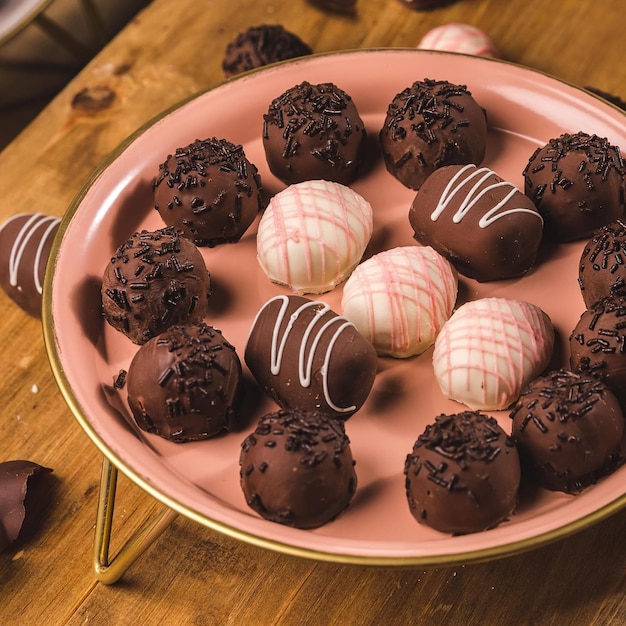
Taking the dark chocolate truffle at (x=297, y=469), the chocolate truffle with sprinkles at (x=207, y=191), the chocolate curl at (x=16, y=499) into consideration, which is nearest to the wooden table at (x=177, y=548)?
the chocolate curl at (x=16, y=499)

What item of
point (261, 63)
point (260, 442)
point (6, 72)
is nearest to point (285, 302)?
Answer: point (260, 442)

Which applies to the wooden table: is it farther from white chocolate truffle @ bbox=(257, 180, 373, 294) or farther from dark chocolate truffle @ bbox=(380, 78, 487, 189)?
dark chocolate truffle @ bbox=(380, 78, 487, 189)

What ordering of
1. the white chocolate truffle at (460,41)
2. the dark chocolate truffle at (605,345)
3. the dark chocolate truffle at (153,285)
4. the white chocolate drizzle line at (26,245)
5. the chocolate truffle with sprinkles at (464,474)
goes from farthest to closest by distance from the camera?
the white chocolate truffle at (460,41)
the white chocolate drizzle line at (26,245)
the dark chocolate truffle at (153,285)
the dark chocolate truffle at (605,345)
the chocolate truffle with sprinkles at (464,474)

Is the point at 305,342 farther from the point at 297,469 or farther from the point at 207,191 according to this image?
the point at 207,191

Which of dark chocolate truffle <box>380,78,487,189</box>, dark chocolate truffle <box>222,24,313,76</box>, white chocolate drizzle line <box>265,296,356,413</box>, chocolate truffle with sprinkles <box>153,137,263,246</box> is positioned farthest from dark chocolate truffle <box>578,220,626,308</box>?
dark chocolate truffle <box>222,24,313,76</box>

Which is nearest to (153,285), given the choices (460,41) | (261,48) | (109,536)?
(109,536)

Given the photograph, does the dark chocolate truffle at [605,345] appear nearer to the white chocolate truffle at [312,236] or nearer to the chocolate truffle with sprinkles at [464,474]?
the chocolate truffle with sprinkles at [464,474]

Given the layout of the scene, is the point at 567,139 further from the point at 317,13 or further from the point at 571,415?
the point at 317,13
